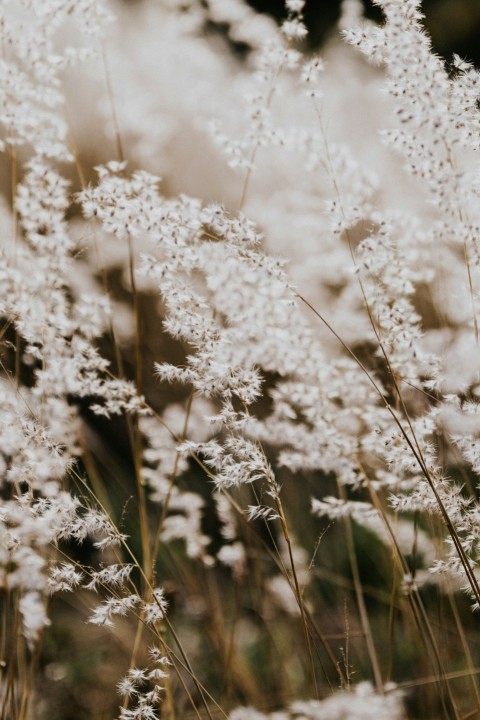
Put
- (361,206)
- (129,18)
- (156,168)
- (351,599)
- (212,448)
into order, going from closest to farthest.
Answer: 1. (212,448)
2. (361,206)
3. (351,599)
4. (156,168)
5. (129,18)

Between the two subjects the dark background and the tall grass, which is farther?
the dark background

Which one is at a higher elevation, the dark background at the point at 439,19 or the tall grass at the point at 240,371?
the dark background at the point at 439,19

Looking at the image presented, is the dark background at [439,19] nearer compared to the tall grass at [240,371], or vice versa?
the tall grass at [240,371]

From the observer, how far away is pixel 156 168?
1632 mm

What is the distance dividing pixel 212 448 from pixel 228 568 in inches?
38.3

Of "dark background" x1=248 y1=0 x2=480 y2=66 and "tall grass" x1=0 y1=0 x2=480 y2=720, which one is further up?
"dark background" x1=248 y1=0 x2=480 y2=66

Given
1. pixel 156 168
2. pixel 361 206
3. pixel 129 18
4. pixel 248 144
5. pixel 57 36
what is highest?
pixel 129 18

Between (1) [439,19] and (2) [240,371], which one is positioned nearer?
(2) [240,371]

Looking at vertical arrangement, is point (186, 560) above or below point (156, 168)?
below

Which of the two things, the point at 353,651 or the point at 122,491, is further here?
the point at 122,491

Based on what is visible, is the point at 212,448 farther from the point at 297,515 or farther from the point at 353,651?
the point at 297,515

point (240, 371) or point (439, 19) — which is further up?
point (439, 19)

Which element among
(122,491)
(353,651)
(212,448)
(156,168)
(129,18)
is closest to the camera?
(212,448)

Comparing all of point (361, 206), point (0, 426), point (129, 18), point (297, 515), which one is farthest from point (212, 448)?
point (129, 18)
